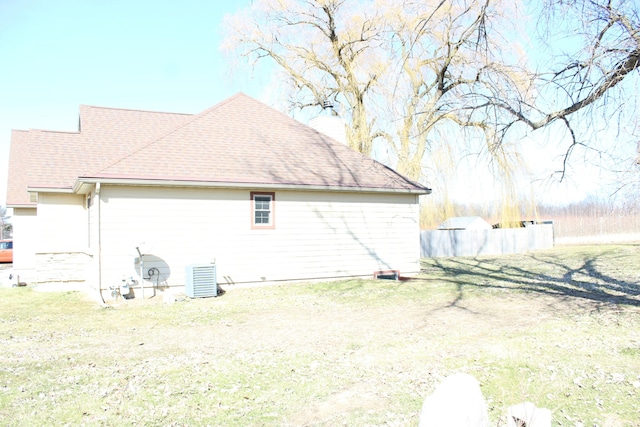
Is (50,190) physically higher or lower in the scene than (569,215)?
higher

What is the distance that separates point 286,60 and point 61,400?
20.8 metres

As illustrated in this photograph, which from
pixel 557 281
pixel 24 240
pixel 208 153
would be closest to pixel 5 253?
pixel 24 240

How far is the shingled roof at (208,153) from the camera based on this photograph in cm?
1281

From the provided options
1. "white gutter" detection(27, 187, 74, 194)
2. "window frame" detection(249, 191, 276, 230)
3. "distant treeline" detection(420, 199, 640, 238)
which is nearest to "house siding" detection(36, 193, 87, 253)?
"white gutter" detection(27, 187, 74, 194)

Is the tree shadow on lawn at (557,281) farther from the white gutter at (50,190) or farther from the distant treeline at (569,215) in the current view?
the white gutter at (50,190)

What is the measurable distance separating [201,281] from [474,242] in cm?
1956

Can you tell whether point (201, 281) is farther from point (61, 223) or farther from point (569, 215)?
point (569, 215)

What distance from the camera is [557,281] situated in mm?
13625

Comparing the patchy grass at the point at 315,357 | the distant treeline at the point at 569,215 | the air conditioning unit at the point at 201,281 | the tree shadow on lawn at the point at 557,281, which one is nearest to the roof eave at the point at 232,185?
the air conditioning unit at the point at 201,281

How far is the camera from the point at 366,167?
627 inches

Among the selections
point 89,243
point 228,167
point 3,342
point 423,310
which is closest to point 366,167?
point 228,167

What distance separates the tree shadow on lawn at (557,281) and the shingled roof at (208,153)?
11.1 feet

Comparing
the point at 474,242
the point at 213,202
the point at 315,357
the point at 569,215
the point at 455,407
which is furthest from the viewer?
the point at 569,215

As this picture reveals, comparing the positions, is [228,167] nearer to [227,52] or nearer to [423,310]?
[423,310]
